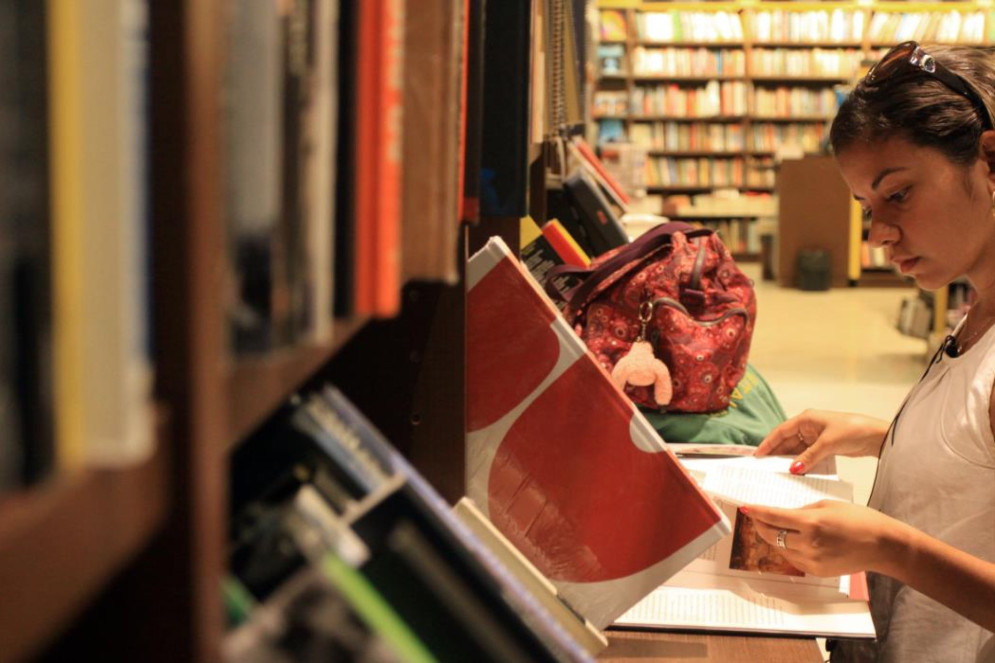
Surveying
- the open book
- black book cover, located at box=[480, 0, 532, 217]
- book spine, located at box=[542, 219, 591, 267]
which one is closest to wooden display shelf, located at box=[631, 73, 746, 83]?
book spine, located at box=[542, 219, 591, 267]

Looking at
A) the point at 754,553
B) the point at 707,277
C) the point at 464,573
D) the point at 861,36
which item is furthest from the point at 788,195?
the point at 464,573

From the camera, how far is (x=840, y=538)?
1237 mm

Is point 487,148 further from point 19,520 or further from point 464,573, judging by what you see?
point 19,520

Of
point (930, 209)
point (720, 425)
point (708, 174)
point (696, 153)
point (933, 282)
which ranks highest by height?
point (930, 209)

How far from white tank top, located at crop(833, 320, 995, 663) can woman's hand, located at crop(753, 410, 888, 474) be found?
5.2 inches

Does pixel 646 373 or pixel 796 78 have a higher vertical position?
pixel 646 373

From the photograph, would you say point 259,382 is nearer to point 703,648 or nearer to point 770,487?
point 703,648

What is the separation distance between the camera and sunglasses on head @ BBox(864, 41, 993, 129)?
56.7 inches

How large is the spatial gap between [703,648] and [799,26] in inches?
430

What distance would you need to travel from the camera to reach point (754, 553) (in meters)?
1.33

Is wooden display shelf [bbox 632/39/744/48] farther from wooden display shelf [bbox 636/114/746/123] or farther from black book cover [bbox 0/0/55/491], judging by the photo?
black book cover [bbox 0/0/55/491]

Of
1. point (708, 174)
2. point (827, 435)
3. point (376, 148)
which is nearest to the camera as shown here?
point (376, 148)

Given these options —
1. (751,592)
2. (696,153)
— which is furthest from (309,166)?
(696,153)

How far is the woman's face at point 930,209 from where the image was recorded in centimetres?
144
